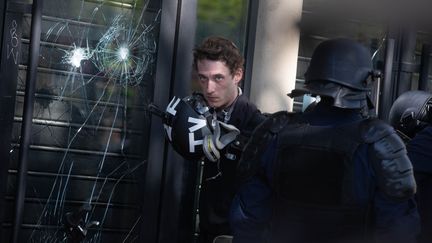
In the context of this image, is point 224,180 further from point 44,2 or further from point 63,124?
point 44,2

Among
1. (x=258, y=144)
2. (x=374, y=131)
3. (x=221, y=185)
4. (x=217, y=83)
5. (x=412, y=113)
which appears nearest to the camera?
(x=374, y=131)

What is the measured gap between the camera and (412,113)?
169 inches

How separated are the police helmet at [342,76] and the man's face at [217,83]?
1205 millimetres

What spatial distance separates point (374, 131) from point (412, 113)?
1.72 meters

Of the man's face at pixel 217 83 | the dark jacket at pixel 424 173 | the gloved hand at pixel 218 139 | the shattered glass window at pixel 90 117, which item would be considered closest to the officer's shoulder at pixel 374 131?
the dark jacket at pixel 424 173

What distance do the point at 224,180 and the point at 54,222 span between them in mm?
1484

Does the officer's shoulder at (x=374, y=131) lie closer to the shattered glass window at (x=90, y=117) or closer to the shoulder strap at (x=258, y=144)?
the shoulder strap at (x=258, y=144)

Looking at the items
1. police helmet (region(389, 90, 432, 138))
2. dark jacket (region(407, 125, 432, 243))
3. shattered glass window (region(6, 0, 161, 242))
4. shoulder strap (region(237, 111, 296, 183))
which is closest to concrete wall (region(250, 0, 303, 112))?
shattered glass window (region(6, 0, 161, 242))

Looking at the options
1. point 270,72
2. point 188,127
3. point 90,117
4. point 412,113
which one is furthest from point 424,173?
point 90,117

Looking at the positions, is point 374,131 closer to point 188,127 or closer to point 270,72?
point 188,127

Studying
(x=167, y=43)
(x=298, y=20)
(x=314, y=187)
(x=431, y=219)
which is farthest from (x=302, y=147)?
(x=167, y=43)

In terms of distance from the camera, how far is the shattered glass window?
15.4 ft

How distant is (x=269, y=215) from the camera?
2.93 meters

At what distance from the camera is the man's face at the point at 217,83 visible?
3.99 m
